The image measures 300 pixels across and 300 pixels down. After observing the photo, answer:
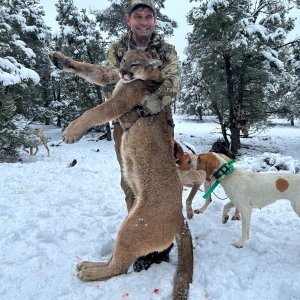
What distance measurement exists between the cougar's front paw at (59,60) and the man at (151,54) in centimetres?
52

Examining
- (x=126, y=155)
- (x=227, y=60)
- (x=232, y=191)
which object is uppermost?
(x=227, y=60)

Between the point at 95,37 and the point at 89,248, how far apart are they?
67.8ft

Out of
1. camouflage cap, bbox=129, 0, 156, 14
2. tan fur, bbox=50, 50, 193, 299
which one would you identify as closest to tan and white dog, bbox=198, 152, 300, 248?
tan fur, bbox=50, 50, 193, 299

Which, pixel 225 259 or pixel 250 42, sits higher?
pixel 250 42

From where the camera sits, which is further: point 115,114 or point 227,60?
point 227,60

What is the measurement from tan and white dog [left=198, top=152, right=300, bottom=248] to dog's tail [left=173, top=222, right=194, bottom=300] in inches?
41.2

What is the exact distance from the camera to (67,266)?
128 inches

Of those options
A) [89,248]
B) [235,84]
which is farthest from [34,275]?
[235,84]

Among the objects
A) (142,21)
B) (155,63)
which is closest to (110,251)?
(155,63)

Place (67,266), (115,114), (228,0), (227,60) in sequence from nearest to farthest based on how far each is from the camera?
(115,114) < (67,266) < (228,0) < (227,60)

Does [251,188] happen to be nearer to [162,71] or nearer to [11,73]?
[162,71]

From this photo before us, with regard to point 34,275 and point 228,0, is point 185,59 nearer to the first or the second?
point 228,0

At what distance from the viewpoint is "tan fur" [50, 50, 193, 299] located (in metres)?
2.79

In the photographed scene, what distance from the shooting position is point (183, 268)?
113 inches
